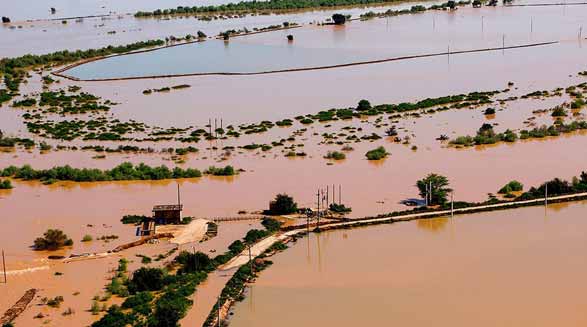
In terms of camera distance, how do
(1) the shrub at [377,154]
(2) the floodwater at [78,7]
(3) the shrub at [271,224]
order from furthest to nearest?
(2) the floodwater at [78,7] → (1) the shrub at [377,154] → (3) the shrub at [271,224]

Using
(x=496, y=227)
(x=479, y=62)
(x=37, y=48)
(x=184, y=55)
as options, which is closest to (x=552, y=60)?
(x=479, y=62)

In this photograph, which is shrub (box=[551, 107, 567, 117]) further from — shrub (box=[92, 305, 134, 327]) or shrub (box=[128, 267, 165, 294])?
shrub (box=[92, 305, 134, 327])

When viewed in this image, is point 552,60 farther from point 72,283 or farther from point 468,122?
point 72,283

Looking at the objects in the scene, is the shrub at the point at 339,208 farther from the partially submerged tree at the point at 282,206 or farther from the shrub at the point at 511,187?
the shrub at the point at 511,187

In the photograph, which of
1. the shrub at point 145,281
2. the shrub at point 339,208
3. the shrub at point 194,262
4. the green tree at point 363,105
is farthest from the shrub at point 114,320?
the green tree at point 363,105

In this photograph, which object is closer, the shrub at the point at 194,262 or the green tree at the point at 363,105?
the shrub at the point at 194,262
